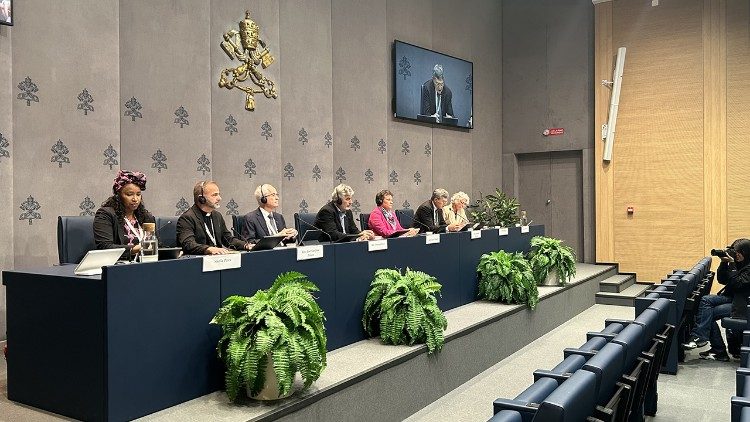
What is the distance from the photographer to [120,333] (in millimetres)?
2455

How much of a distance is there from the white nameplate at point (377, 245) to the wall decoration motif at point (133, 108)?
2497 millimetres

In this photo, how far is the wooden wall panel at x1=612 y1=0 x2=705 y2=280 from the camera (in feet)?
28.4

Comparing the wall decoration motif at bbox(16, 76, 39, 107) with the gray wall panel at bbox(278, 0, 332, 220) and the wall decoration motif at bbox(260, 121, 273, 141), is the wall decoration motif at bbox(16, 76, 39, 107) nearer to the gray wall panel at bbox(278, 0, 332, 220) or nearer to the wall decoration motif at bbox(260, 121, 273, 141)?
the wall decoration motif at bbox(260, 121, 273, 141)

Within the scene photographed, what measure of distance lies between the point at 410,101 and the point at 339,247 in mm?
4987

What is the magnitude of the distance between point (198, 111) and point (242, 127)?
0.54 metres

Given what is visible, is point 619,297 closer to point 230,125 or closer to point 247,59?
point 230,125

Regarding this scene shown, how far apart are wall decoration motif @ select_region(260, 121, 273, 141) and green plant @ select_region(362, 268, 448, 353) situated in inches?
110

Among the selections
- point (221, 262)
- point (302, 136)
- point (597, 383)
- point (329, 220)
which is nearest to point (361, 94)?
point (302, 136)

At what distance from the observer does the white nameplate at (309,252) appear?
343 centimetres

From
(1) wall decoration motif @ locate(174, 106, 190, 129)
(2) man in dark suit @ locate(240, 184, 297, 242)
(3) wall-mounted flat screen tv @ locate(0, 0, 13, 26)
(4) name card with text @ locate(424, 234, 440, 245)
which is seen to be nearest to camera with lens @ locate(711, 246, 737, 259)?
(4) name card with text @ locate(424, 234, 440, 245)

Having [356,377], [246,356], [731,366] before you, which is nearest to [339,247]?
[356,377]

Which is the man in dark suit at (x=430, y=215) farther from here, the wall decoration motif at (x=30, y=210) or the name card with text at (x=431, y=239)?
the wall decoration motif at (x=30, y=210)

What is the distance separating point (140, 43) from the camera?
5.16 meters

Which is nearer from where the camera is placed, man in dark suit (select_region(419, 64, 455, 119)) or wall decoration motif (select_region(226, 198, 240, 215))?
wall decoration motif (select_region(226, 198, 240, 215))
